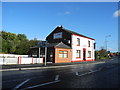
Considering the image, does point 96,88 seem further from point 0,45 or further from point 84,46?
point 0,45

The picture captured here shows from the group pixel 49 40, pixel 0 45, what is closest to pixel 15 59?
pixel 49 40

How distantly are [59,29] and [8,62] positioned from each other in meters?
15.9

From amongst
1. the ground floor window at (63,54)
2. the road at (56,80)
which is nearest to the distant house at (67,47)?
the ground floor window at (63,54)

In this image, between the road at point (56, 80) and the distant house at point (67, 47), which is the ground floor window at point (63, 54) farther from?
the road at point (56, 80)

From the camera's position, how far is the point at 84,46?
3209 centimetres

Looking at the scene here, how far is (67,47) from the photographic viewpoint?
90.1ft

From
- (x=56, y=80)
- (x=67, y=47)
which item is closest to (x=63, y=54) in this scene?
(x=67, y=47)

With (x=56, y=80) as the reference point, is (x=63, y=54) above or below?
above

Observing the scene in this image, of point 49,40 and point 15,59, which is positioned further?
point 49,40

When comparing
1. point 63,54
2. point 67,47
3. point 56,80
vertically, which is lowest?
point 56,80

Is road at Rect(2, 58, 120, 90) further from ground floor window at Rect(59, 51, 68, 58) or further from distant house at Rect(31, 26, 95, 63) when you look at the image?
ground floor window at Rect(59, 51, 68, 58)

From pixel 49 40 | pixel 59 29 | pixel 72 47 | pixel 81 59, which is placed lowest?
pixel 81 59

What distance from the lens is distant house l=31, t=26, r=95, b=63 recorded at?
84.0ft

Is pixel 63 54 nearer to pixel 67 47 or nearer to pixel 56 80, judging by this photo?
pixel 67 47
